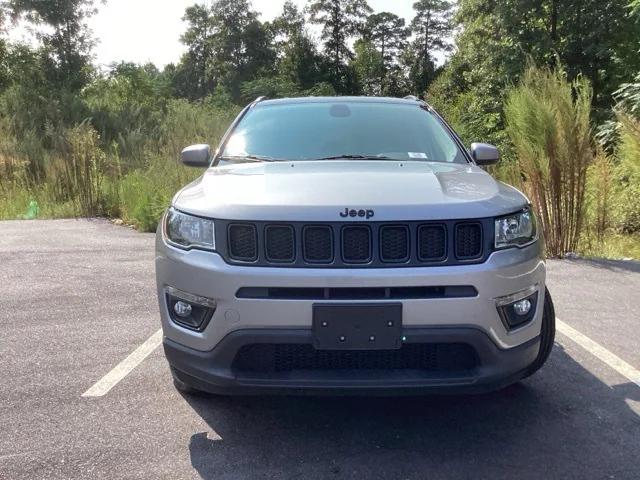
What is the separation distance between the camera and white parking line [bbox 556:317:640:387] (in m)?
3.80

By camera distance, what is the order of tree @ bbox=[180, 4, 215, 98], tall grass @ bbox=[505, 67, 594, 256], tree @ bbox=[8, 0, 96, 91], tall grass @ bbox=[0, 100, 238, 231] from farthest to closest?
tree @ bbox=[180, 4, 215, 98]
tree @ bbox=[8, 0, 96, 91]
tall grass @ bbox=[0, 100, 238, 231]
tall grass @ bbox=[505, 67, 594, 256]

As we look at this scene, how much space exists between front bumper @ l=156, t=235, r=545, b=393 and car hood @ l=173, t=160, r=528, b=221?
22cm

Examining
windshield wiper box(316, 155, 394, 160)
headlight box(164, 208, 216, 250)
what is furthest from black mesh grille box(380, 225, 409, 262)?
windshield wiper box(316, 155, 394, 160)

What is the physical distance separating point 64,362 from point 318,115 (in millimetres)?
2268

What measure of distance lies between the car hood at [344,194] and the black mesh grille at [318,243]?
0.05m

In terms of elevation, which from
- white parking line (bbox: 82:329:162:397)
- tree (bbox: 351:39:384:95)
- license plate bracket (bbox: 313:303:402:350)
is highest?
tree (bbox: 351:39:384:95)

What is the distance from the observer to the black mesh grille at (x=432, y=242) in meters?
2.65

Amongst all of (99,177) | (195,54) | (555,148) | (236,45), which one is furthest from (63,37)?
(195,54)

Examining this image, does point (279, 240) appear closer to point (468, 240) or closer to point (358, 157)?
point (468, 240)

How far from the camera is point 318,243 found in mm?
2656

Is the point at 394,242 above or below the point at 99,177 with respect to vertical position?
above

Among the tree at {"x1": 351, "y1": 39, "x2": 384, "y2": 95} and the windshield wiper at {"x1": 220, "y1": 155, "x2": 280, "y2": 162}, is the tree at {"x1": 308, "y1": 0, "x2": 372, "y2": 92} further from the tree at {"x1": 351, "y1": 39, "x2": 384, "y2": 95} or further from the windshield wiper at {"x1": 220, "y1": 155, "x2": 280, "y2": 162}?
the windshield wiper at {"x1": 220, "y1": 155, "x2": 280, "y2": 162}

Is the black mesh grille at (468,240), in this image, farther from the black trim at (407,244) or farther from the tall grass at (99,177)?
the tall grass at (99,177)

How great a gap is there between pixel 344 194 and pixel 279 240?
363mm
